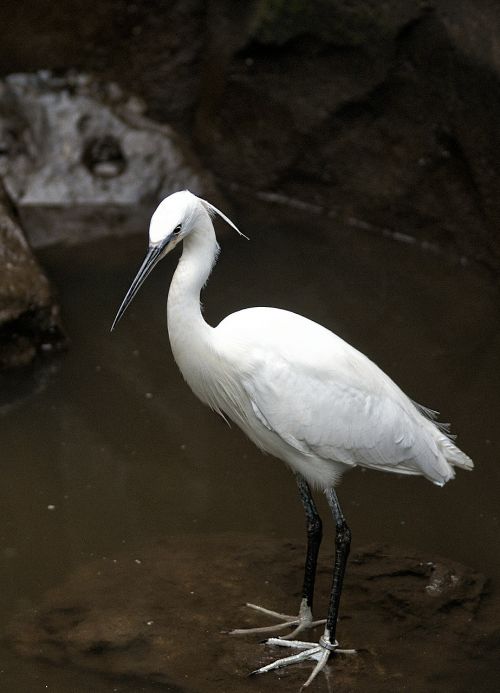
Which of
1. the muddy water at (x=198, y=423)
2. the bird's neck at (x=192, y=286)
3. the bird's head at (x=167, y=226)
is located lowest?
the muddy water at (x=198, y=423)

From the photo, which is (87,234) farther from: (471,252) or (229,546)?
(229,546)

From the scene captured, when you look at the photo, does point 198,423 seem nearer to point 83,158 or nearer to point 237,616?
point 237,616

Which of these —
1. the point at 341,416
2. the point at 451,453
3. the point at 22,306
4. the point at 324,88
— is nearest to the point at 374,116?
the point at 324,88

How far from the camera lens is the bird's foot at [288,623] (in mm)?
3758

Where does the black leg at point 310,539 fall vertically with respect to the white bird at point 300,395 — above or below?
below

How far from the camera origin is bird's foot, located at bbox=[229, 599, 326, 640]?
3.76 meters

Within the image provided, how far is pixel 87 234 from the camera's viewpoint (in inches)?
265

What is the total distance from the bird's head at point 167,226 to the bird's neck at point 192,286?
0.08 meters

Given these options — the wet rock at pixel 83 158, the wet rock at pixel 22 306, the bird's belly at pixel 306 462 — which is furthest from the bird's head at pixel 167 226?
the wet rock at pixel 83 158

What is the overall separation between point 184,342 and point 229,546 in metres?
1.01

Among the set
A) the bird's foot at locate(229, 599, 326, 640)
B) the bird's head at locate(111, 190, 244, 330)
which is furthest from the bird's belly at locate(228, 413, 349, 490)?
the bird's head at locate(111, 190, 244, 330)

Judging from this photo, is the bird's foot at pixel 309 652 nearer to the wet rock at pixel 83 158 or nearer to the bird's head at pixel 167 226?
the bird's head at pixel 167 226

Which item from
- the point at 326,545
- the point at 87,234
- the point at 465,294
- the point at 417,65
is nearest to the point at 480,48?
the point at 417,65

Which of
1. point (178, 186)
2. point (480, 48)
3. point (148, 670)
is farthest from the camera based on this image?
point (178, 186)
